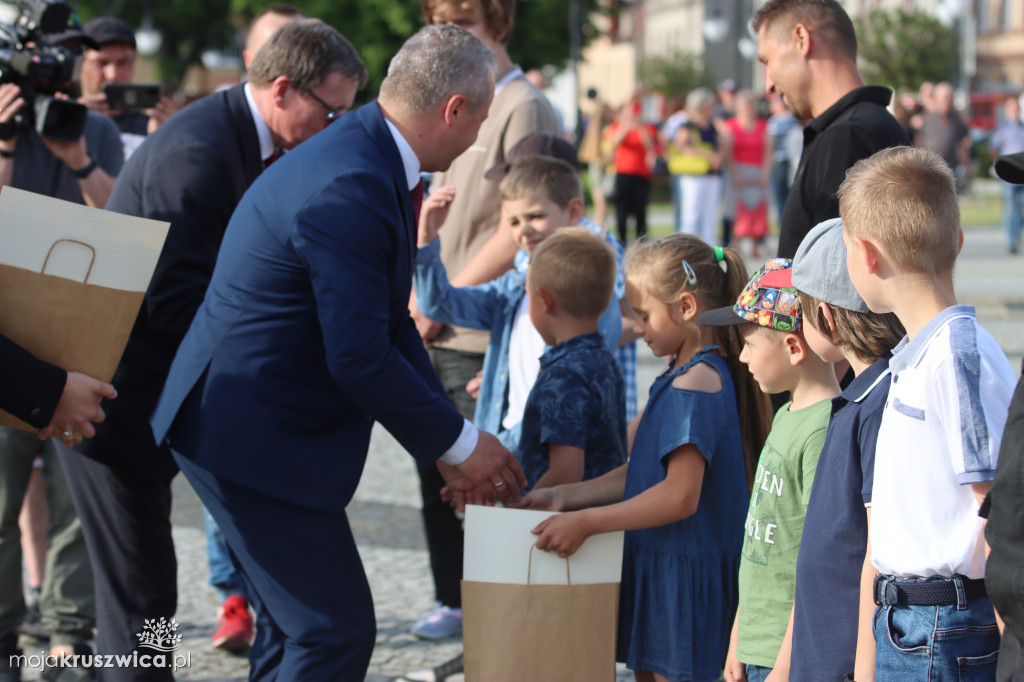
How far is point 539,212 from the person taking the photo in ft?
12.5

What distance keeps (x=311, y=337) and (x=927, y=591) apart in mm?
1519

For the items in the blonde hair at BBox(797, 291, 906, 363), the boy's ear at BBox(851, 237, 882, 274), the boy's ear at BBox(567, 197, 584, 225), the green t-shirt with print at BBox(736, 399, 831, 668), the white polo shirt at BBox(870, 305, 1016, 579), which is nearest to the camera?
the white polo shirt at BBox(870, 305, 1016, 579)

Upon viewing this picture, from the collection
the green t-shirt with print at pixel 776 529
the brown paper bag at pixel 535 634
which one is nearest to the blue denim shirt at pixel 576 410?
the brown paper bag at pixel 535 634

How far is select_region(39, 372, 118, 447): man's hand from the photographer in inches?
109

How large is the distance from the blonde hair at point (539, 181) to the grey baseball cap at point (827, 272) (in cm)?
142

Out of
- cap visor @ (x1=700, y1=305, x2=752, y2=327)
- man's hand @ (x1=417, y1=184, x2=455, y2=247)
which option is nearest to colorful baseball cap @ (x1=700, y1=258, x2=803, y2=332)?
cap visor @ (x1=700, y1=305, x2=752, y2=327)

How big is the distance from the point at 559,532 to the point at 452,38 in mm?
1292

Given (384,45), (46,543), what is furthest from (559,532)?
(384,45)

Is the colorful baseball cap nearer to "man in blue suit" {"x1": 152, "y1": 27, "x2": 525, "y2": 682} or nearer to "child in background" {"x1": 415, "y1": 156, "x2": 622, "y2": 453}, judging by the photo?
"man in blue suit" {"x1": 152, "y1": 27, "x2": 525, "y2": 682}

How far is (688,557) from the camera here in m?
2.91

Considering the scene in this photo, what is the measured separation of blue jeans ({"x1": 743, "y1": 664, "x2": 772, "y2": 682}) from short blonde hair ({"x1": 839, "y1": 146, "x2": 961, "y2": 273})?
42.3 inches

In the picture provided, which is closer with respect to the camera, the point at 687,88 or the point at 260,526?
the point at 260,526

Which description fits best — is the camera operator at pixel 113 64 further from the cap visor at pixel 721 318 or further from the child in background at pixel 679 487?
the cap visor at pixel 721 318

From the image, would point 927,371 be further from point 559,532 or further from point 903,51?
point 903,51
